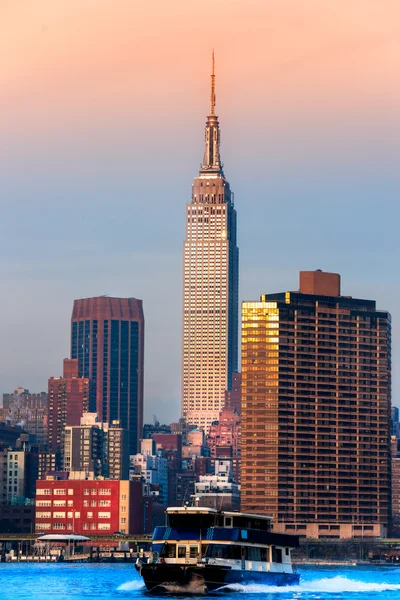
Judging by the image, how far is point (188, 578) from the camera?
15400 cm

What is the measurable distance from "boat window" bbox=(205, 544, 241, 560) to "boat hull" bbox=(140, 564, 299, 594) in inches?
59.5

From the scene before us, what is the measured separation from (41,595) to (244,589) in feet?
102

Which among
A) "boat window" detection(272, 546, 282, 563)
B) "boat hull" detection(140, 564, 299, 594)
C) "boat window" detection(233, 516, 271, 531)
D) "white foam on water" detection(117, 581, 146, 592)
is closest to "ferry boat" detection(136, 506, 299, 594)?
"boat hull" detection(140, 564, 299, 594)

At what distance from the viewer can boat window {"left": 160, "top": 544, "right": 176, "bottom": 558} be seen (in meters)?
156

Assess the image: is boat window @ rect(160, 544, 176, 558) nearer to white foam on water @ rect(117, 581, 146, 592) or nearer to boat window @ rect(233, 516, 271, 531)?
boat window @ rect(233, 516, 271, 531)

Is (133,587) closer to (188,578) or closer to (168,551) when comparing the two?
(168,551)

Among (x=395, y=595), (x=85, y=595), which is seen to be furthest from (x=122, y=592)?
(x=395, y=595)

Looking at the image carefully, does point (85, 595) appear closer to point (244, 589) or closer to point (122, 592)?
point (122, 592)

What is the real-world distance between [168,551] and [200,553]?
3250 mm

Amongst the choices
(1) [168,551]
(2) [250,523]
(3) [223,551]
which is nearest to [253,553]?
(2) [250,523]

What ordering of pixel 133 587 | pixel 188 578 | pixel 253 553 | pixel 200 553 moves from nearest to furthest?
→ 1. pixel 188 578
2. pixel 200 553
3. pixel 253 553
4. pixel 133 587

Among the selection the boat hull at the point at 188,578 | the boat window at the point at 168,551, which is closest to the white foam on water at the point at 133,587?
the boat hull at the point at 188,578

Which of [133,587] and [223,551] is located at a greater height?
[223,551]

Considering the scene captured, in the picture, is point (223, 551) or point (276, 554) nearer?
point (223, 551)
